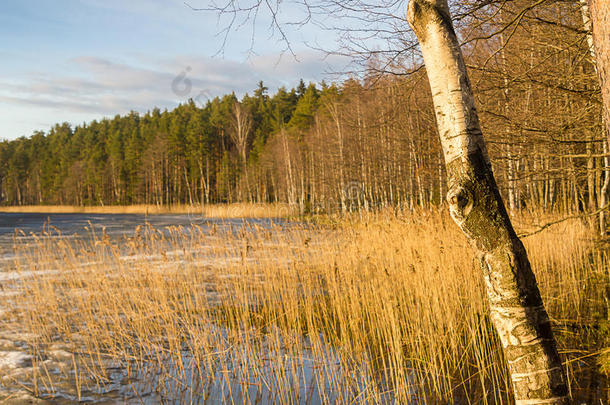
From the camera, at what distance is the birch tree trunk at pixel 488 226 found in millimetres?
1391

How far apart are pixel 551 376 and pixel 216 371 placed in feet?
8.92

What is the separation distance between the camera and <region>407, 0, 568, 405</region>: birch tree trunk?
1.39 meters

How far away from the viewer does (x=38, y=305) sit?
16.3ft

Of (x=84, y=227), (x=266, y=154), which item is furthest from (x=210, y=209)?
(x=84, y=227)

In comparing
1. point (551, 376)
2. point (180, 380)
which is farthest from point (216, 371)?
point (551, 376)

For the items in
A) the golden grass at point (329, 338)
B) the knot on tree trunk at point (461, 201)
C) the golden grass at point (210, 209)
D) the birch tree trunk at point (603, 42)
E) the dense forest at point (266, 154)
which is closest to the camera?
the birch tree trunk at point (603, 42)

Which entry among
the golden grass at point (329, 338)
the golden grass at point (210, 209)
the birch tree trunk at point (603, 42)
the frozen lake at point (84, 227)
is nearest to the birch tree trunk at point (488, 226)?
the birch tree trunk at point (603, 42)

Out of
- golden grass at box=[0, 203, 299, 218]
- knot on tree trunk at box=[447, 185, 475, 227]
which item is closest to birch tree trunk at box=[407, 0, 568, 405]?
knot on tree trunk at box=[447, 185, 475, 227]

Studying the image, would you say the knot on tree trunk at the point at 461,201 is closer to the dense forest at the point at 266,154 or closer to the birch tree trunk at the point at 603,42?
the birch tree trunk at the point at 603,42

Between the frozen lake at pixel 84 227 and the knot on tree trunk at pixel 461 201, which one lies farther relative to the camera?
the frozen lake at pixel 84 227

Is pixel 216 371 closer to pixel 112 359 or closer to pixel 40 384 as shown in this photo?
pixel 112 359

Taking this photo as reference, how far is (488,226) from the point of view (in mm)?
1443

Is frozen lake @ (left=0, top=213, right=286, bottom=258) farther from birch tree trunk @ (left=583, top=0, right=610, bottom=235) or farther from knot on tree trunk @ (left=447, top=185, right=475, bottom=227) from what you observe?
birch tree trunk @ (left=583, top=0, right=610, bottom=235)

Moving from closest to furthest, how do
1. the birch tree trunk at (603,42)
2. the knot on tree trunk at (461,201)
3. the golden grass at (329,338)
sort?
the birch tree trunk at (603,42)
the knot on tree trunk at (461,201)
the golden grass at (329,338)
